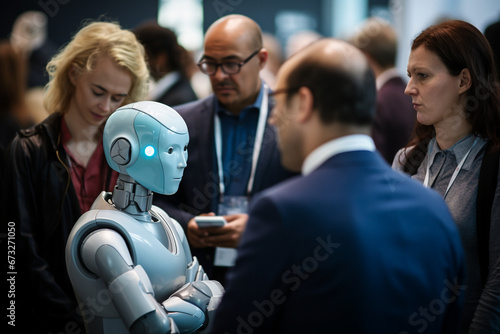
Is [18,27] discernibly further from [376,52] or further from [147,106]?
[147,106]

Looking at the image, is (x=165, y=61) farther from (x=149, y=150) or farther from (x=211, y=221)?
(x=149, y=150)

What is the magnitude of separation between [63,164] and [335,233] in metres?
1.34

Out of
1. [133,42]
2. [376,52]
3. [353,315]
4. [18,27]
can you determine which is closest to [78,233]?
[353,315]

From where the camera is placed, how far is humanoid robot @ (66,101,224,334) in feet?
5.69

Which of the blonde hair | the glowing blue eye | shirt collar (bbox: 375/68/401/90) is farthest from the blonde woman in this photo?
shirt collar (bbox: 375/68/401/90)

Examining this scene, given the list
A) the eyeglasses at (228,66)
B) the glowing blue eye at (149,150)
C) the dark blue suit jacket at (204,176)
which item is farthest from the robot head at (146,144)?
the eyeglasses at (228,66)

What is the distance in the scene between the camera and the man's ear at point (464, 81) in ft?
7.06

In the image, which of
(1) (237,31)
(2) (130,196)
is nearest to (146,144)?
(2) (130,196)

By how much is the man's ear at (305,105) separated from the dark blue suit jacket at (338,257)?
136 millimetres

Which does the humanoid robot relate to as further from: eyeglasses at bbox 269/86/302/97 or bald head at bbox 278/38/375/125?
bald head at bbox 278/38/375/125

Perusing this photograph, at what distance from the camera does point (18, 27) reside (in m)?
7.06

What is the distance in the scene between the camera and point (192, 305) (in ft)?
6.08

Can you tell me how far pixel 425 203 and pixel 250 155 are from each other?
1.34 meters

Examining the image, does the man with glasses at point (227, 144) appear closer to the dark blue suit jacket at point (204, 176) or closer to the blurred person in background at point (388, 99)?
the dark blue suit jacket at point (204, 176)
